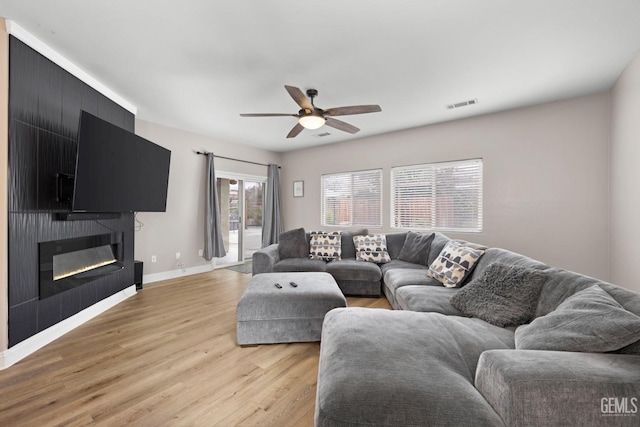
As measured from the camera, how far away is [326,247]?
4.08 metres

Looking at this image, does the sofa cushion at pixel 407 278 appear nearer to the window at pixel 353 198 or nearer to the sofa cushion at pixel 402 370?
the sofa cushion at pixel 402 370

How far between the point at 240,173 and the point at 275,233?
1.60 m

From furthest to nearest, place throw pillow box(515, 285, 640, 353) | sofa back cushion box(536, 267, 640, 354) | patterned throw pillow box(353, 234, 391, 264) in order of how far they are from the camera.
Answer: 1. patterned throw pillow box(353, 234, 391, 264)
2. sofa back cushion box(536, 267, 640, 354)
3. throw pillow box(515, 285, 640, 353)

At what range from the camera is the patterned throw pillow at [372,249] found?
3.87 m

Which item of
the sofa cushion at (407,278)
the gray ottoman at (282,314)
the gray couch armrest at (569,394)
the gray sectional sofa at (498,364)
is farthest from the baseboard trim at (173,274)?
the gray couch armrest at (569,394)

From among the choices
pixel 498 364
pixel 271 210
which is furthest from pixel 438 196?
pixel 498 364

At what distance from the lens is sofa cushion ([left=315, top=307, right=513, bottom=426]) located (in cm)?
93

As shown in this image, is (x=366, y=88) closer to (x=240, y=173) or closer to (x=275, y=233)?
(x=240, y=173)

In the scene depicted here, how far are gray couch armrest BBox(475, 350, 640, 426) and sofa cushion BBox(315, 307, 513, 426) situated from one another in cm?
9

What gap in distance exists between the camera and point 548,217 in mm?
3494

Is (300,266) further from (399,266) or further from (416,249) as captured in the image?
(416,249)

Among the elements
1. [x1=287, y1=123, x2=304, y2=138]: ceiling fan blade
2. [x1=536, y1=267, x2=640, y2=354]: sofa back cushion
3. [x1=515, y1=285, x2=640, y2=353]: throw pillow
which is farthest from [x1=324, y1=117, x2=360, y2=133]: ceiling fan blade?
[x1=515, y1=285, x2=640, y2=353]: throw pillow

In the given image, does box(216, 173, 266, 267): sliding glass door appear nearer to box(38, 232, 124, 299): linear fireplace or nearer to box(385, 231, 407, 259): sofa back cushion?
box(38, 232, 124, 299): linear fireplace

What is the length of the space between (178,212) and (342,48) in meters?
3.86
